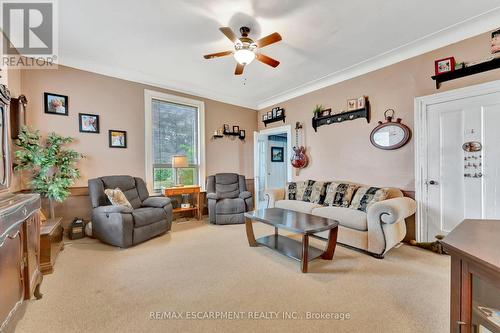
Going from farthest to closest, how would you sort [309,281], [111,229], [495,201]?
[111,229], [495,201], [309,281]

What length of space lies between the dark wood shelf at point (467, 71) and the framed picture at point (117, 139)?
4737 mm

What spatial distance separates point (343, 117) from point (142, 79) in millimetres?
3669

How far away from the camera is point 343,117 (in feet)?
13.1

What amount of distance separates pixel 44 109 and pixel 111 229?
6.61 ft

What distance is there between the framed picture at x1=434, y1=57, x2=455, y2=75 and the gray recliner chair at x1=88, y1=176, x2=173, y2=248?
4253 mm

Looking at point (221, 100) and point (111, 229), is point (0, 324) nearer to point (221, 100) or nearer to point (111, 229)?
point (111, 229)

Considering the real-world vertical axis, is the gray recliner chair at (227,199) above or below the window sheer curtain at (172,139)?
below

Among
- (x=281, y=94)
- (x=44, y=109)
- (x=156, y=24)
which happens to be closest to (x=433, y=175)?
(x=281, y=94)

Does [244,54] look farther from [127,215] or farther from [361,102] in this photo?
[127,215]

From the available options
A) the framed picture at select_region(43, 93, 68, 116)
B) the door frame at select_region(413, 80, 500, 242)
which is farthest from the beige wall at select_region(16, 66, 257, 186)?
the door frame at select_region(413, 80, 500, 242)

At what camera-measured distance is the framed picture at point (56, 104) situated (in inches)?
128

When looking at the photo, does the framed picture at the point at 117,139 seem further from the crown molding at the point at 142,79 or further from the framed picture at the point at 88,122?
the crown molding at the point at 142,79

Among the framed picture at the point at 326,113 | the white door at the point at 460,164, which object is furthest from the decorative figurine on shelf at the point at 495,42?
the framed picture at the point at 326,113

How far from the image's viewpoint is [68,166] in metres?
3.26
